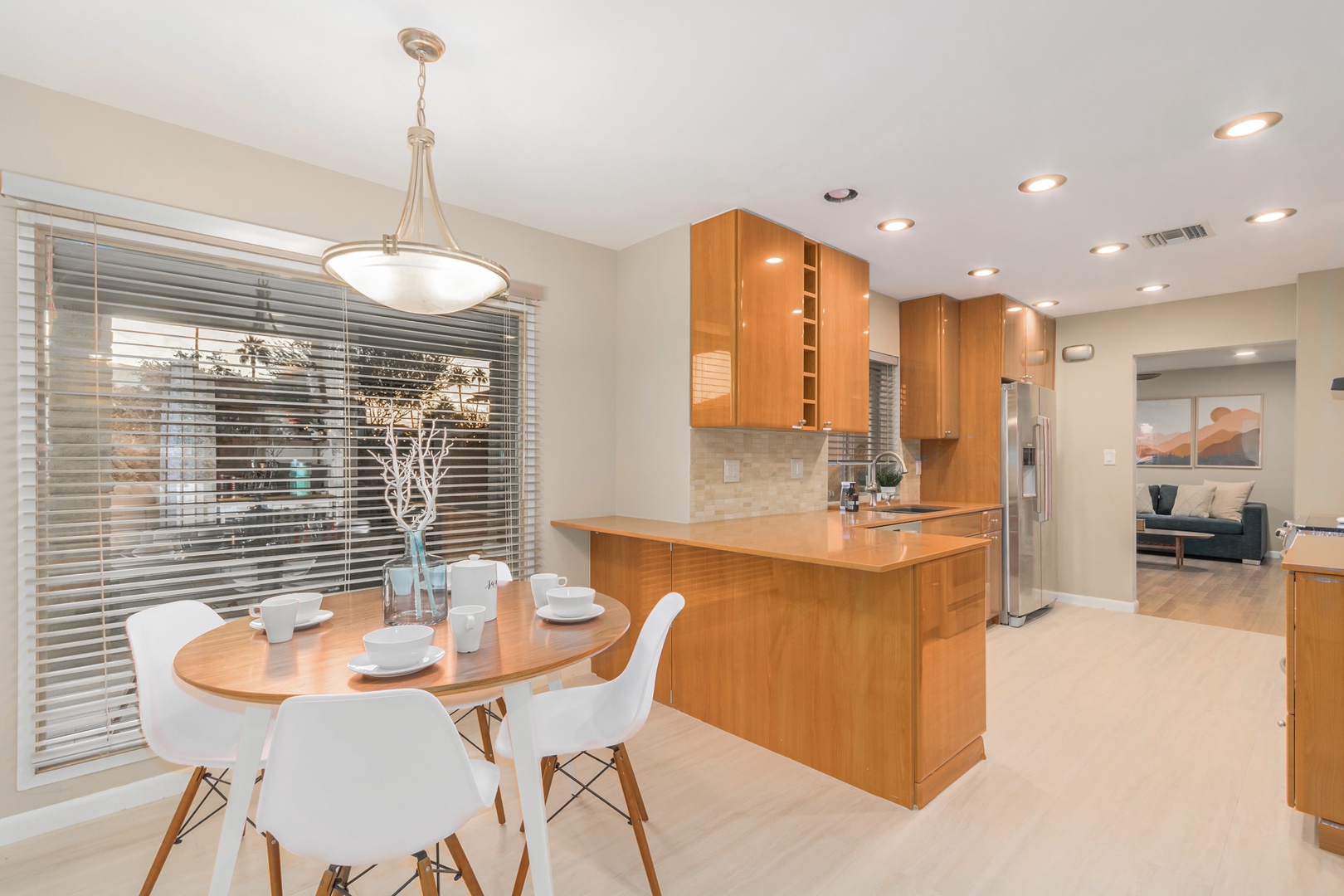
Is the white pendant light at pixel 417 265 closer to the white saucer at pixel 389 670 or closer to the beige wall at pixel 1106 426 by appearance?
the white saucer at pixel 389 670

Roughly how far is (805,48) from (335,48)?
140 centimetres

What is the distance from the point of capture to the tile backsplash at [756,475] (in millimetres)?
3402

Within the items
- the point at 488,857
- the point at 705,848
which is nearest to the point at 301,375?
the point at 488,857

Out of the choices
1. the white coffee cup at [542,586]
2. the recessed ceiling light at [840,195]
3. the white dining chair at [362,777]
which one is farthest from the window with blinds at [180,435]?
the recessed ceiling light at [840,195]

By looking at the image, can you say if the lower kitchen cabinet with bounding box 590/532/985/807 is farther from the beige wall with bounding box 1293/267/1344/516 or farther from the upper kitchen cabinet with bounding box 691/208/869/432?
the beige wall with bounding box 1293/267/1344/516

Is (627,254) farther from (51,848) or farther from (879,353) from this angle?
(51,848)

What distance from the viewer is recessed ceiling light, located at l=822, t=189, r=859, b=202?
9.64ft

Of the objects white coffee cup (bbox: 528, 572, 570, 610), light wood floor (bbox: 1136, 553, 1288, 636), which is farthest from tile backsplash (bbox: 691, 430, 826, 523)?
light wood floor (bbox: 1136, 553, 1288, 636)

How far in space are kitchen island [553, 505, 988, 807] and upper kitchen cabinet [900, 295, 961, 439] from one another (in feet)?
6.90

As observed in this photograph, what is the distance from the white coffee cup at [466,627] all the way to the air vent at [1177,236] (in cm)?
384

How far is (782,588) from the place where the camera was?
8.66 ft

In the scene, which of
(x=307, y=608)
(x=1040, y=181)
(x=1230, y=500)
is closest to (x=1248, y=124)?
(x=1040, y=181)

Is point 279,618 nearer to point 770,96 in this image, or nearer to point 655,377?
point 770,96

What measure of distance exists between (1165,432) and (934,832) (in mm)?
8408
